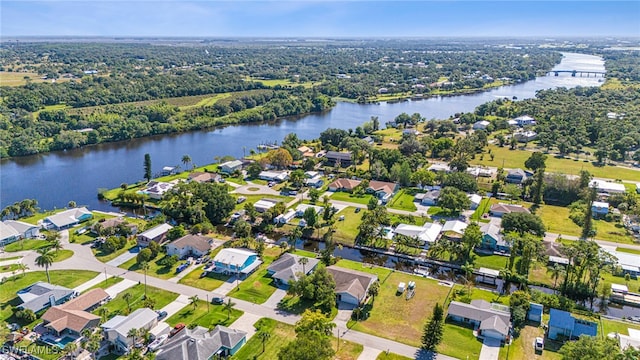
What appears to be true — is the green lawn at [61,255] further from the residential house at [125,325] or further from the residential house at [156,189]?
the residential house at [156,189]

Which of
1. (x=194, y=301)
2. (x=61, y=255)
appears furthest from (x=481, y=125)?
(x=61, y=255)

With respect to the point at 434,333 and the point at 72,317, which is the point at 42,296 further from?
the point at 434,333

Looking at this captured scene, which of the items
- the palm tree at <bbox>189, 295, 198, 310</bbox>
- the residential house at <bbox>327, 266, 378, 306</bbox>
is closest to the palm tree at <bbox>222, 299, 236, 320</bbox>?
the palm tree at <bbox>189, 295, 198, 310</bbox>

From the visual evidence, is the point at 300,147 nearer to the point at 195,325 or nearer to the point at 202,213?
the point at 202,213

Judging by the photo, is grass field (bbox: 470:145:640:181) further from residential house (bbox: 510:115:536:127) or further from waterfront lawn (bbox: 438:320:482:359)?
waterfront lawn (bbox: 438:320:482:359)

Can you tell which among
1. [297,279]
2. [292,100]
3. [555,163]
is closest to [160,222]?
[297,279]

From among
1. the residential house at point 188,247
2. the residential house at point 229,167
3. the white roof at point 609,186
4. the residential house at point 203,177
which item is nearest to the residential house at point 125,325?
the residential house at point 188,247
